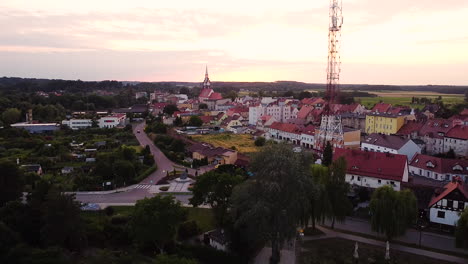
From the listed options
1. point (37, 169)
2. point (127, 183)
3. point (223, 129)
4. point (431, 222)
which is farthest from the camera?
point (223, 129)

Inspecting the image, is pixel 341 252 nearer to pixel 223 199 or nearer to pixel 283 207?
pixel 283 207

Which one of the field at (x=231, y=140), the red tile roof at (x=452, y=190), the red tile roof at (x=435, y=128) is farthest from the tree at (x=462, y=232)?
the field at (x=231, y=140)

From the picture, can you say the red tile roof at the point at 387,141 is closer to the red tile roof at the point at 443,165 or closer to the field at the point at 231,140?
the red tile roof at the point at 443,165

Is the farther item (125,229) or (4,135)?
(4,135)

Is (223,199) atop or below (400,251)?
atop

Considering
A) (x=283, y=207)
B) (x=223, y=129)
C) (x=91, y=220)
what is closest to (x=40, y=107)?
(x=223, y=129)

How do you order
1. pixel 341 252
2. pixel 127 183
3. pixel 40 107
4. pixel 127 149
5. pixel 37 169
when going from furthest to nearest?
pixel 40 107, pixel 127 149, pixel 37 169, pixel 127 183, pixel 341 252

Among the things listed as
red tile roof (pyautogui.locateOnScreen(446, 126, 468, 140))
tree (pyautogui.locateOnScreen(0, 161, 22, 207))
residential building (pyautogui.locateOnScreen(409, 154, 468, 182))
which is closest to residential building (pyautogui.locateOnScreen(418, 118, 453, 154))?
red tile roof (pyautogui.locateOnScreen(446, 126, 468, 140))
